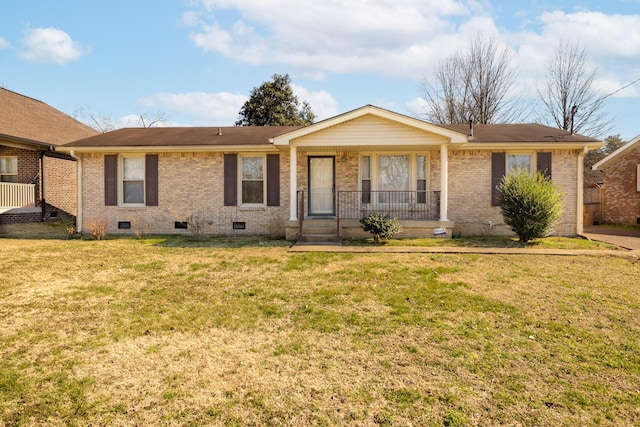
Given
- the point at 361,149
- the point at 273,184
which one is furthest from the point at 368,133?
the point at 273,184

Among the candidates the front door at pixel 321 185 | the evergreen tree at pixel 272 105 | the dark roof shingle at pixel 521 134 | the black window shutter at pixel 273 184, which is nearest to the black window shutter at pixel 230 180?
the black window shutter at pixel 273 184

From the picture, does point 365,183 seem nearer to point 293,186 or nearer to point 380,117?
point 380,117

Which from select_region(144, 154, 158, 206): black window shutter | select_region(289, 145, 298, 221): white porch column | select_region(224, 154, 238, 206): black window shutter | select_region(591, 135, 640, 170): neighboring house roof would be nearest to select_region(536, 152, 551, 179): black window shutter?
select_region(289, 145, 298, 221): white porch column

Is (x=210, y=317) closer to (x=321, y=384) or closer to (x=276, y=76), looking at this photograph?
(x=321, y=384)

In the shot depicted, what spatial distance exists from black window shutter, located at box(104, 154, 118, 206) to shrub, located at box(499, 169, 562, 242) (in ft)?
40.2

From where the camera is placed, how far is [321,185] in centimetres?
1277

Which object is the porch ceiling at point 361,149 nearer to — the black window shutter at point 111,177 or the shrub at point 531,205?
the shrub at point 531,205

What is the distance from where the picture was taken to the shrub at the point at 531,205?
991 cm

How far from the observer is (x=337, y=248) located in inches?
369

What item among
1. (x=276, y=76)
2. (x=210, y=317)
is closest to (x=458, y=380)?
(x=210, y=317)

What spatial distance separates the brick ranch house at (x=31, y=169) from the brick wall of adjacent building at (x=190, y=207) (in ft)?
11.4

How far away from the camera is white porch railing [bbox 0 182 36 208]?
13.4 metres

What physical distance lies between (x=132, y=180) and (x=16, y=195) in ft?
16.5

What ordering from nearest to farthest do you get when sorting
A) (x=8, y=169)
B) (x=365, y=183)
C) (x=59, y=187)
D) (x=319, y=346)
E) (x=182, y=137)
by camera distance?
(x=319, y=346) → (x=365, y=183) → (x=182, y=137) → (x=8, y=169) → (x=59, y=187)
